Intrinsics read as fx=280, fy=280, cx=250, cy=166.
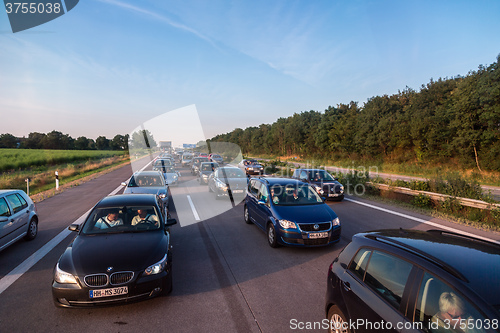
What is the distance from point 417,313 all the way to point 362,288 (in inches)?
25.3

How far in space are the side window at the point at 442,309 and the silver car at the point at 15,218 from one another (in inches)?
303

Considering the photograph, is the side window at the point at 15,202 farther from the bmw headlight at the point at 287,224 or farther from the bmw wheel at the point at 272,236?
the bmw headlight at the point at 287,224

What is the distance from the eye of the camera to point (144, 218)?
Result: 546 cm

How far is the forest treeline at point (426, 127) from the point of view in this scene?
26469 mm

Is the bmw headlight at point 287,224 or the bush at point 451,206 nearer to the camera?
the bmw headlight at point 287,224

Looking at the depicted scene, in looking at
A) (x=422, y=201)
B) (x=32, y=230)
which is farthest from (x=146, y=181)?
(x=422, y=201)

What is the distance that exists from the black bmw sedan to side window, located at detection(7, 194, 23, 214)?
3.00 meters

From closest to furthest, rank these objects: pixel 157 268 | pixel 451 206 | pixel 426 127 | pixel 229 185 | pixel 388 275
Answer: pixel 388 275, pixel 157 268, pixel 451 206, pixel 229 185, pixel 426 127

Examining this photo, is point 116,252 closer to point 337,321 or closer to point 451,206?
point 337,321

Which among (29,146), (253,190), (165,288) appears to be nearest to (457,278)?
(165,288)

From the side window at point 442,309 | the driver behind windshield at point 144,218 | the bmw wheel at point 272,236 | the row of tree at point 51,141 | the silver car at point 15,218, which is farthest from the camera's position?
the row of tree at point 51,141

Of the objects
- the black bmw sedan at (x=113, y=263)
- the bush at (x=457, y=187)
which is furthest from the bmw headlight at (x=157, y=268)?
the bush at (x=457, y=187)

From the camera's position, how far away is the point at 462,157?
1148 inches

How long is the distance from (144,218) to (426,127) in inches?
1459
